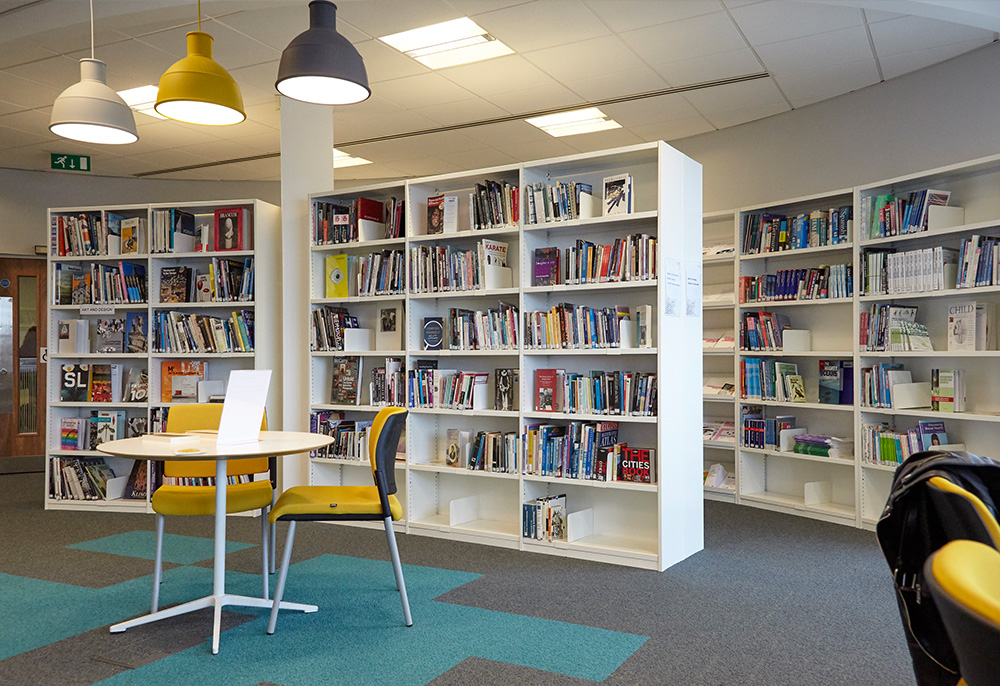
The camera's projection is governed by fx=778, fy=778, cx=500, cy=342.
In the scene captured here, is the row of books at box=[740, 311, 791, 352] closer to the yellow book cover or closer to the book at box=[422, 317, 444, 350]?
the book at box=[422, 317, 444, 350]

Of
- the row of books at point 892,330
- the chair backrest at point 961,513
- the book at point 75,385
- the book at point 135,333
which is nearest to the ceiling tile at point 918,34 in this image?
the row of books at point 892,330

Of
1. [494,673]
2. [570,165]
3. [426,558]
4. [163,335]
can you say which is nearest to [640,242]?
[570,165]

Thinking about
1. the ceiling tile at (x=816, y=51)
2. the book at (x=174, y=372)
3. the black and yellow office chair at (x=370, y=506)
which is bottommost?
the black and yellow office chair at (x=370, y=506)

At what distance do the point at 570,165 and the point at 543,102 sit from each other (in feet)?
6.17

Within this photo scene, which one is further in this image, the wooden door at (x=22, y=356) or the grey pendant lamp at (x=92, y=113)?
the wooden door at (x=22, y=356)

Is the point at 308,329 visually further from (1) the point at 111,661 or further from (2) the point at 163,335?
(1) the point at 111,661

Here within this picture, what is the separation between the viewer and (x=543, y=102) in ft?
21.6

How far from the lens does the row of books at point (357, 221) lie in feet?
17.9

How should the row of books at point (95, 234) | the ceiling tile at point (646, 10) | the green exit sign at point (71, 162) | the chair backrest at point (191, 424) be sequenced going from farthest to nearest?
the green exit sign at point (71, 162), the row of books at point (95, 234), the ceiling tile at point (646, 10), the chair backrest at point (191, 424)

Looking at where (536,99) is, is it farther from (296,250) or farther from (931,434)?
(931,434)

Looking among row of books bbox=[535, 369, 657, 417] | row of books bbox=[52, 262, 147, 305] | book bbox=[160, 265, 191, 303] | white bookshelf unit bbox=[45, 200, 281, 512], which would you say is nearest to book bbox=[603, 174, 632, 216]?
row of books bbox=[535, 369, 657, 417]

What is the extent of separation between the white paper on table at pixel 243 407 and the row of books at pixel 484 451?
184 cm

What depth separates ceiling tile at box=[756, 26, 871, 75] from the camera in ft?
16.8

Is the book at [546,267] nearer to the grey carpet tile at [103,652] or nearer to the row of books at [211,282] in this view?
the row of books at [211,282]
